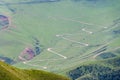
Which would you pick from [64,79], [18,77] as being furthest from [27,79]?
[64,79]

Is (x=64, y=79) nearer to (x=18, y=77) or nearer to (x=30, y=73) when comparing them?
(x=30, y=73)

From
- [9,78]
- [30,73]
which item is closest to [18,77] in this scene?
[9,78]

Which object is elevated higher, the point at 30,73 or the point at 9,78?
the point at 9,78

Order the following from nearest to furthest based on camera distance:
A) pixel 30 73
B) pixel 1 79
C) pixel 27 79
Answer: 1. pixel 1 79
2. pixel 27 79
3. pixel 30 73

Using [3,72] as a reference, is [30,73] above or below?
below

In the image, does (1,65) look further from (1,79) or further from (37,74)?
(37,74)

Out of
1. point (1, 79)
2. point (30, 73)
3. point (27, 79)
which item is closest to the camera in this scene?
point (1, 79)

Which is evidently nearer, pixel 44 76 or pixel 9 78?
pixel 9 78

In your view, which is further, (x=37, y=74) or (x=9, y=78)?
(x=37, y=74)
